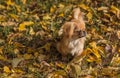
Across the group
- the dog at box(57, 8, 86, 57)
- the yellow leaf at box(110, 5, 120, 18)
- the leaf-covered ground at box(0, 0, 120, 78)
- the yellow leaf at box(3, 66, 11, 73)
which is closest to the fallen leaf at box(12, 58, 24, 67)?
the leaf-covered ground at box(0, 0, 120, 78)

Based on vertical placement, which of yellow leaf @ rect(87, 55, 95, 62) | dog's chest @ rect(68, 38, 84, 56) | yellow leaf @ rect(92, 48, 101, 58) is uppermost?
dog's chest @ rect(68, 38, 84, 56)

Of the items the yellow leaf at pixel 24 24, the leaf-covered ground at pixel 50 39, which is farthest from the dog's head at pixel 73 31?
the yellow leaf at pixel 24 24

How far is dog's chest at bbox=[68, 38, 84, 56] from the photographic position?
5957 millimetres

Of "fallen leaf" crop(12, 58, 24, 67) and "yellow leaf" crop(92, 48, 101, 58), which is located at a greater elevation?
"yellow leaf" crop(92, 48, 101, 58)

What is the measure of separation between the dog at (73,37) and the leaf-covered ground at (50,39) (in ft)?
0.59

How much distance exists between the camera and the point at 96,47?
6406mm

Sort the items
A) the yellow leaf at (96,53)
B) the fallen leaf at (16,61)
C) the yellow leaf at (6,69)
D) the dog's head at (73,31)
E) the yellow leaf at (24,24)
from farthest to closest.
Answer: the yellow leaf at (24,24) < the yellow leaf at (96,53) < the fallen leaf at (16,61) < the yellow leaf at (6,69) < the dog's head at (73,31)

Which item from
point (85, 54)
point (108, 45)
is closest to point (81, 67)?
point (85, 54)

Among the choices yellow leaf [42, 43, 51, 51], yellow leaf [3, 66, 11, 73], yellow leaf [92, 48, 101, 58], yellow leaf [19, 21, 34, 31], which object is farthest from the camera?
yellow leaf [19, 21, 34, 31]

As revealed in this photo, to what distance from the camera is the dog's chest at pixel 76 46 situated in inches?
235

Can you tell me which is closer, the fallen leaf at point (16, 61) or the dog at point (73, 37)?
the dog at point (73, 37)

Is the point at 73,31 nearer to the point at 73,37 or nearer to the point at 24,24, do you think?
the point at 73,37

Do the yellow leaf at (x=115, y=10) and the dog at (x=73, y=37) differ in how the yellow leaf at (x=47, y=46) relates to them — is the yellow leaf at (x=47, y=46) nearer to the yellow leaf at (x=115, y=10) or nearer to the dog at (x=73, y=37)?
the dog at (x=73, y=37)

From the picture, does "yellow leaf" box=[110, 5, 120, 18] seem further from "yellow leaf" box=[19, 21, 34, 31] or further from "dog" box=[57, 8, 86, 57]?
"yellow leaf" box=[19, 21, 34, 31]
